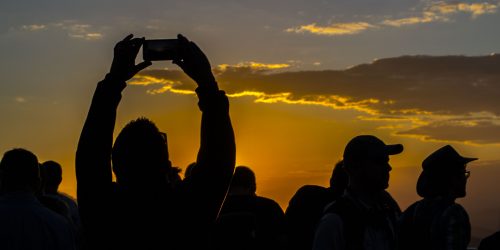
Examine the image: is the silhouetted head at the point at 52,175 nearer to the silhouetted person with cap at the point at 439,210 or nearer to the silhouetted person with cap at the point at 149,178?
the silhouetted person with cap at the point at 439,210

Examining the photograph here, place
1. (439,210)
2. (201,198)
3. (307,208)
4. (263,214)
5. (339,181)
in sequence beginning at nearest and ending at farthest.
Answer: (201,198) → (439,210) → (307,208) → (339,181) → (263,214)

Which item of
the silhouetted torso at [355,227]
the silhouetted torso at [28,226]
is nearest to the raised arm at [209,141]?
the silhouetted torso at [355,227]

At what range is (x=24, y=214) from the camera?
553 cm

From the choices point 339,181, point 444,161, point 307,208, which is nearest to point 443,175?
point 444,161

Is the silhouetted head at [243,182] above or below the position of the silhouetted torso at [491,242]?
above

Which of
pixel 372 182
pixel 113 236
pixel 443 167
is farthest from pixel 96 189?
pixel 443 167

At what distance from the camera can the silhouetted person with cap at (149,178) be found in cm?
300

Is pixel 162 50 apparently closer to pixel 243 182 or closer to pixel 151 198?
pixel 151 198

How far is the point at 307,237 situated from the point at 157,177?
4.52m

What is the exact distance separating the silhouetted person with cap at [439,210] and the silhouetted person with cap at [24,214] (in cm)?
272

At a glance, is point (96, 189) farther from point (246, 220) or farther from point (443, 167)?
point (443, 167)

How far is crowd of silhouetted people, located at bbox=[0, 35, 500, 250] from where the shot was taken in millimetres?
3021

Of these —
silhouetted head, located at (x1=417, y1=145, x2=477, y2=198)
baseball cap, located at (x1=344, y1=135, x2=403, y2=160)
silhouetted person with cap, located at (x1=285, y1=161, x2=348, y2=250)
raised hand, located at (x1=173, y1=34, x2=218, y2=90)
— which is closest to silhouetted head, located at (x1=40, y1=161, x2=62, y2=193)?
silhouetted person with cap, located at (x1=285, y1=161, x2=348, y2=250)

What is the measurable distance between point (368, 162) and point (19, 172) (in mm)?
2499
